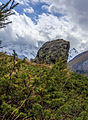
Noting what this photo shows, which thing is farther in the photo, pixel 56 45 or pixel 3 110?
pixel 56 45

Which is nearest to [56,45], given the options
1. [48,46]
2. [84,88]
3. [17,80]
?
[48,46]

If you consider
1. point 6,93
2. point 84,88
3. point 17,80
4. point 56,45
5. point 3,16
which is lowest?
point 84,88

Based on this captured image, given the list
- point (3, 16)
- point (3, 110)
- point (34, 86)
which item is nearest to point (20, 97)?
point (34, 86)

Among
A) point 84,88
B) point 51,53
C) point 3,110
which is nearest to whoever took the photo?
point 3,110

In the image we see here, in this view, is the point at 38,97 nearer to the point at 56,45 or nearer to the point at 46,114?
the point at 46,114

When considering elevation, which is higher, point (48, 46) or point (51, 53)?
point (48, 46)

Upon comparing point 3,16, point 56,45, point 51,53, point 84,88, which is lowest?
point 84,88

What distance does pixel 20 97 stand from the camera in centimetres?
292

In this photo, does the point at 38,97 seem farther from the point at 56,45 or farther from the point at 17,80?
the point at 56,45

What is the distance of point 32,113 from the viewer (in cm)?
271

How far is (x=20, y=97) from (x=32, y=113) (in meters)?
0.47

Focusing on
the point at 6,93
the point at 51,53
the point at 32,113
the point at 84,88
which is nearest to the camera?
the point at 32,113

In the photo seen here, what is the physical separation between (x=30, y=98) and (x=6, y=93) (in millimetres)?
575

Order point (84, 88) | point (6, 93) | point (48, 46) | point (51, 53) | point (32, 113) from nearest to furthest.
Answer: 1. point (32, 113)
2. point (6, 93)
3. point (84, 88)
4. point (51, 53)
5. point (48, 46)
